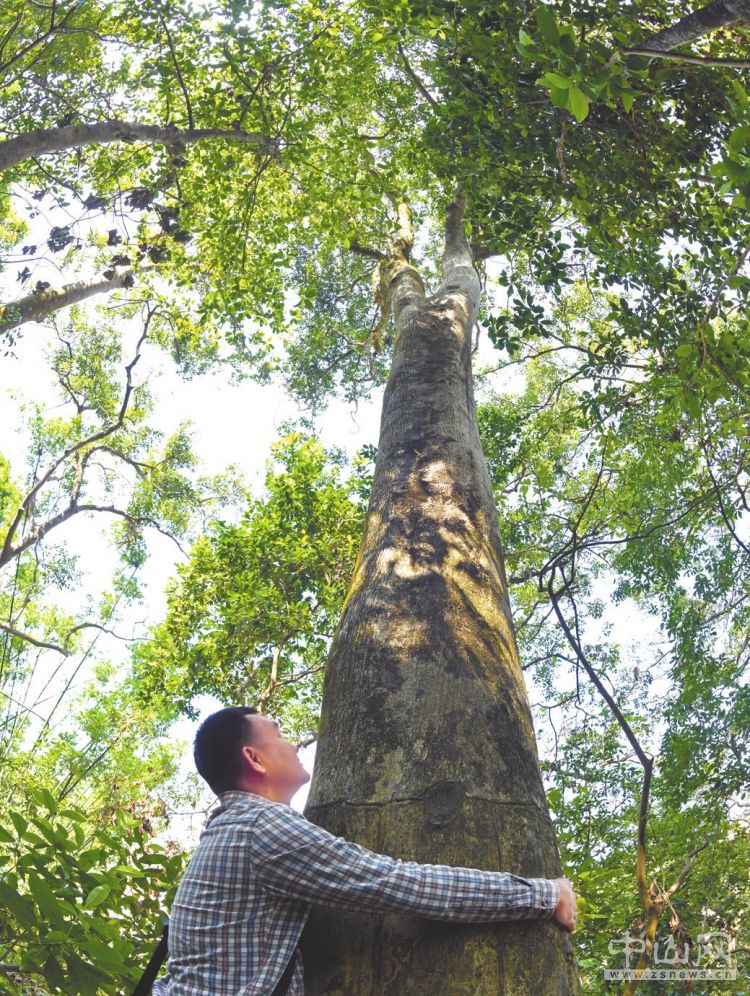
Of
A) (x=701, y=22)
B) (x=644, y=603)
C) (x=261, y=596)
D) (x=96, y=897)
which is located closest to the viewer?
(x=96, y=897)

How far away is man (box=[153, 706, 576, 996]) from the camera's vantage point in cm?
137

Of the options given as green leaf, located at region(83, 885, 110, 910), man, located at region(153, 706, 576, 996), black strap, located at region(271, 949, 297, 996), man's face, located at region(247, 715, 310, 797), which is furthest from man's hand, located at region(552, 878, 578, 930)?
green leaf, located at region(83, 885, 110, 910)

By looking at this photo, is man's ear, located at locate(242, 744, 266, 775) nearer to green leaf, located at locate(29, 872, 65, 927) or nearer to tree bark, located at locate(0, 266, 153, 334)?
green leaf, located at locate(29, 872, 65, 927)

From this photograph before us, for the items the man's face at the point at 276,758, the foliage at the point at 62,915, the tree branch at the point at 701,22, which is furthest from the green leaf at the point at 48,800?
the tree branch at the point at 701,22

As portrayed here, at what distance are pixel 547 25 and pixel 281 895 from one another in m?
1.88

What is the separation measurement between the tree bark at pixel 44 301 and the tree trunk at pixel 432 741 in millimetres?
6219

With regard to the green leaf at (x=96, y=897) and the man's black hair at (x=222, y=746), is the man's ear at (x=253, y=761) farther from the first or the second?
the green leaf at (x=96, y=897)

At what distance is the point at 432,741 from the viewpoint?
1720 millimetres

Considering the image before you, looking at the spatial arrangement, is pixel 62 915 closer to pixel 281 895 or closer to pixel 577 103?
pixel 281 895

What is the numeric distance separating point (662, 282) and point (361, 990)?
4292 mm

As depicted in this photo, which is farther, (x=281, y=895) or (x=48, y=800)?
(x=48, y=800)

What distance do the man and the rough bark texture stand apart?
280 centimetres

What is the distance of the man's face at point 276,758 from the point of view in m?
1.77

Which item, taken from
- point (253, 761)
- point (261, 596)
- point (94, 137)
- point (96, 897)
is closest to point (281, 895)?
point (253, 761)
